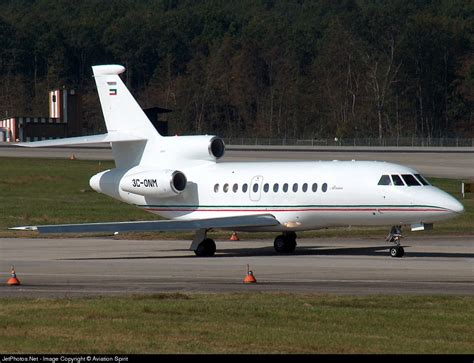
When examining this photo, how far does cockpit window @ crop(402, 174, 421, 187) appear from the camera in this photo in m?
31.4

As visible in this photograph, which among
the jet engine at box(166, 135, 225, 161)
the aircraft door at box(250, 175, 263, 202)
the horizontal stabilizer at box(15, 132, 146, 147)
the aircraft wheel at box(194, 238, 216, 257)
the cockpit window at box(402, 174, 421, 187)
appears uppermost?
the horizontal stabilizer at box(15, 132, 146, 147)

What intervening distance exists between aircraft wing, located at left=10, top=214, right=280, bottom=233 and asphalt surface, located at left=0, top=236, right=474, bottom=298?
0.83m

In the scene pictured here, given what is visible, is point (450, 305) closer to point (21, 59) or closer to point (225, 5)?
point (21, 59)

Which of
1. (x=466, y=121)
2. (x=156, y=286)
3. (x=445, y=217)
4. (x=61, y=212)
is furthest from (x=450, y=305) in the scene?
(x=466, y=121)

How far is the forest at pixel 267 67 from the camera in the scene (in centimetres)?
12150

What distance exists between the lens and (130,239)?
39.4 meters

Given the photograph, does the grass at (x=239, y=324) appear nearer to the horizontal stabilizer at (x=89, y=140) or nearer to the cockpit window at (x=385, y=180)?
the cockpit window at (x=385, y=180)

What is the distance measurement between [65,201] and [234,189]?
21246 mm

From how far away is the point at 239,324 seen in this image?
57.1 feet

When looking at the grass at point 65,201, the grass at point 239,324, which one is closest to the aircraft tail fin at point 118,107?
the grass at point 65,201

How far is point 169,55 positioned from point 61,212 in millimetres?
100212

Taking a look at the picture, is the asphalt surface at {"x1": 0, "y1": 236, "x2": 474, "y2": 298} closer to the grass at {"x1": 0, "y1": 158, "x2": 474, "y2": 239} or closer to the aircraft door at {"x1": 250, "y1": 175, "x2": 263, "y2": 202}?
the aircraft door at {"x1": 250, "y1": 175, "x2": 263, "y2": 202}

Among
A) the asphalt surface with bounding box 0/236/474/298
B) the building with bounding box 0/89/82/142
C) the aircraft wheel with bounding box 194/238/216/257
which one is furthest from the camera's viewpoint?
the building with bounding box 0/89/82/142

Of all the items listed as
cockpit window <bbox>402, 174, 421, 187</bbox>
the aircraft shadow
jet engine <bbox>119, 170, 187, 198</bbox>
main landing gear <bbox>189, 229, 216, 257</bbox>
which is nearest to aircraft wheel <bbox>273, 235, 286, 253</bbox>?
the aircraft shadow
